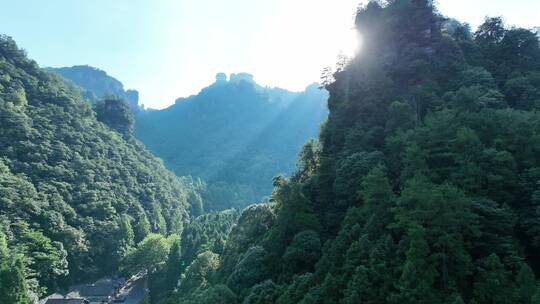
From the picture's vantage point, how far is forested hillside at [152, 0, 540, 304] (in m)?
21.0

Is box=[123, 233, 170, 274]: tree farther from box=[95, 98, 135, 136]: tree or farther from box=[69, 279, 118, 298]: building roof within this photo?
box=[95, 98, 135, 136]: tree

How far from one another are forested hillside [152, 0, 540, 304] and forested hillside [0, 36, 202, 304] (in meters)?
18.0

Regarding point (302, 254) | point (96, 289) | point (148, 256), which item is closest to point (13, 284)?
point (96, 289)

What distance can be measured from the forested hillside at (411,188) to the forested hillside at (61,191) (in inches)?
710

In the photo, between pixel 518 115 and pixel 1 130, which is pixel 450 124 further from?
pixel 1 130

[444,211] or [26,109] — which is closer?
[444,211]

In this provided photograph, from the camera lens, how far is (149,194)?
9169 centimetres

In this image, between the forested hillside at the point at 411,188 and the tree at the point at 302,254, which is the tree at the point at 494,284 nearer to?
the forested hillside at the point at 411,188

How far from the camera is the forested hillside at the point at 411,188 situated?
2098cm

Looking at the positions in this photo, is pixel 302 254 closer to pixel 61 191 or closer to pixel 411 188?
pixel 411 188

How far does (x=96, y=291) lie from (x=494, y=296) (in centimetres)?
5385

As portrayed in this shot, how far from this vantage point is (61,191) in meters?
66.8

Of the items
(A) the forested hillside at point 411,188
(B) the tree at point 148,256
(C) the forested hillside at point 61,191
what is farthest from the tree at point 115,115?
(A) the forested hillside at point 411,188

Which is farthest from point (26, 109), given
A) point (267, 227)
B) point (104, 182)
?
point (267, 227)
